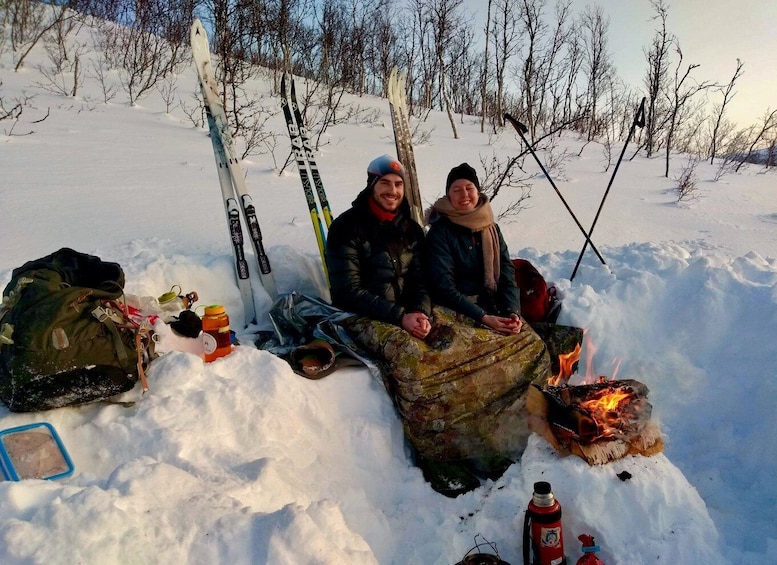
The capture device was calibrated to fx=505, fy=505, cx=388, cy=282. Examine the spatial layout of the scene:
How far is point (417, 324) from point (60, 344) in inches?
71.6

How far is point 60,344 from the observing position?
2.25 m

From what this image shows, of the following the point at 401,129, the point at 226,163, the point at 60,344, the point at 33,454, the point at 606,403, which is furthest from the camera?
the point at 401,129

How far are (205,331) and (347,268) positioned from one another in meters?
0.95

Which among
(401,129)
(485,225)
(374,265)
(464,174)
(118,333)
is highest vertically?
(401,129)

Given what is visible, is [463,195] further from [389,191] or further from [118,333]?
[118,333]

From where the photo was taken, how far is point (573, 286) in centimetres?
408

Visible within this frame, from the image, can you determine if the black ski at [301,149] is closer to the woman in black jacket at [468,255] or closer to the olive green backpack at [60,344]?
the woman in black jacket at [468,255]

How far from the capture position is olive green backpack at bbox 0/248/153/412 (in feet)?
7.20

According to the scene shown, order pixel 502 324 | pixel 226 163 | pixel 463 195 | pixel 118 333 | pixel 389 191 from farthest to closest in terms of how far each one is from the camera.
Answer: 1. pixel 226 163
2. pixel 463 195
3. pixel 389 191
4. pixel 502 324
5. pixel 118 333

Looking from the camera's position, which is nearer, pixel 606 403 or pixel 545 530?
pixel 545 530

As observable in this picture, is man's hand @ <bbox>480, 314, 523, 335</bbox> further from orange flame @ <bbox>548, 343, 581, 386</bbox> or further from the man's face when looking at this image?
the man's face

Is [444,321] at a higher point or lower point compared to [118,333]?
lower

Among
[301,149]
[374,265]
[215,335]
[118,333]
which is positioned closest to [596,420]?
[374,265]

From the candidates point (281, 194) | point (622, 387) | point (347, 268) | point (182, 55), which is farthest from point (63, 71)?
point (622, 387)
